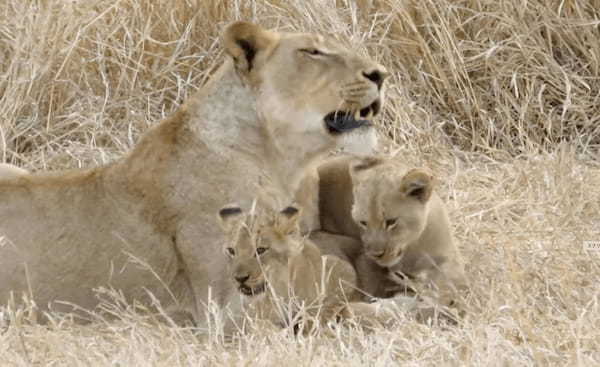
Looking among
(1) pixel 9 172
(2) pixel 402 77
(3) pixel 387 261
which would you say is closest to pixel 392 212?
(3) pixel 387 261

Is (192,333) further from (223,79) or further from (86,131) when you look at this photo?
(86,131)

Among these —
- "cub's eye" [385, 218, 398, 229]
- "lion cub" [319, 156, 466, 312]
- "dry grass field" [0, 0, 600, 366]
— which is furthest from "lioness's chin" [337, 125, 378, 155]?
"dry grass field" [0, 0, 600, 366]

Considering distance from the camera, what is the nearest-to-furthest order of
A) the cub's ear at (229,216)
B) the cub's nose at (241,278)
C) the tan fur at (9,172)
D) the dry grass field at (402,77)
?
1. the cub's nose at (241,278)
2. the cub's ear at (229,216)
3. the tan fur at (9,172)
4. the dry grass field at (402,77)

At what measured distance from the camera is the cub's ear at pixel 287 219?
164 inches

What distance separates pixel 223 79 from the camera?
15.0 ft

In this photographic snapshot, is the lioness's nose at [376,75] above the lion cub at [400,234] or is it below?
above

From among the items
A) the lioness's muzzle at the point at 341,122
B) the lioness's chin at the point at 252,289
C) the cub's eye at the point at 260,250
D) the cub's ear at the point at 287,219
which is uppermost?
the lioness's muzzle at the point at 341,122

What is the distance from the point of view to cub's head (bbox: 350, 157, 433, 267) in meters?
4.57

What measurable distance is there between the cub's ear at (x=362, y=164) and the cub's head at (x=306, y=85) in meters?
0.20

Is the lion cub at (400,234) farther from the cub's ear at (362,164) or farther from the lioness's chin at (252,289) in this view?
the lioness's chin at (252,289)

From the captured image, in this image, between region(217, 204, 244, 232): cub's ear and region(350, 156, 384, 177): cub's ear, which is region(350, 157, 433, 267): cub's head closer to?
region(350, 156, 384, 177): cub's ear

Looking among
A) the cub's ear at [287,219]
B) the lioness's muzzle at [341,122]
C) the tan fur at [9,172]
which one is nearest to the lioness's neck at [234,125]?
the lioness's muzzle at [341,122]

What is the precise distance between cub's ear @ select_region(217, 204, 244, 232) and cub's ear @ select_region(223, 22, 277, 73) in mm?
559

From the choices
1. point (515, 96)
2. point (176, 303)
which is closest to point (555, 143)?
point (515, 96)
